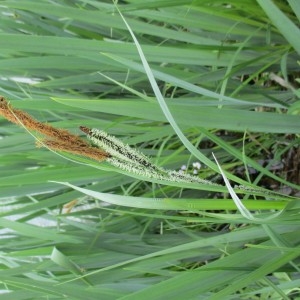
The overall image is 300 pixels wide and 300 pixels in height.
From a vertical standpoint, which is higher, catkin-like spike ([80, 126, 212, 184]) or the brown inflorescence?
the brown inflorescence

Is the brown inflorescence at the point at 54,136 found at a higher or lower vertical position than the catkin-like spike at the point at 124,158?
higher

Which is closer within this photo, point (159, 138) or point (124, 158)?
point (124, 158)

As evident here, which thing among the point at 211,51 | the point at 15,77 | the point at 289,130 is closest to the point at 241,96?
the point at 211,51

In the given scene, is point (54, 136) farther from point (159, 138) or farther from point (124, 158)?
point (159, 138)

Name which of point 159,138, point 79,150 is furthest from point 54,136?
point 159,138
